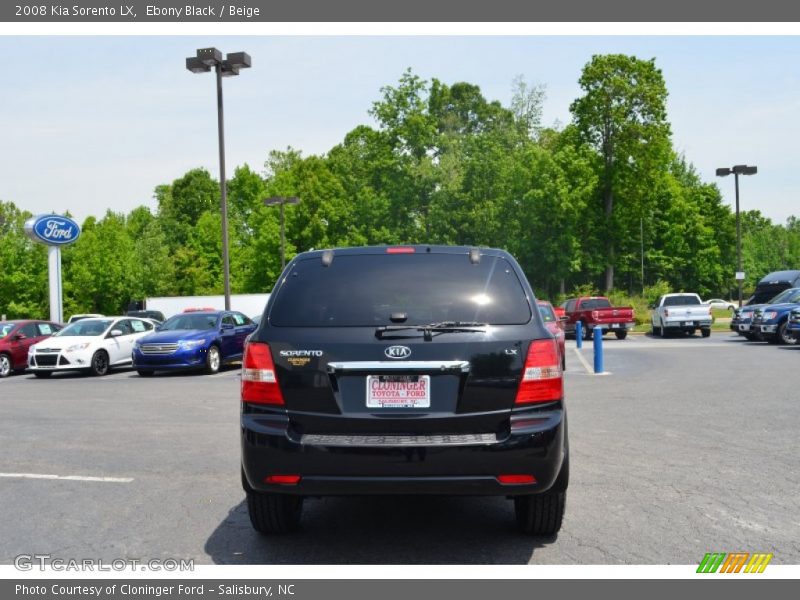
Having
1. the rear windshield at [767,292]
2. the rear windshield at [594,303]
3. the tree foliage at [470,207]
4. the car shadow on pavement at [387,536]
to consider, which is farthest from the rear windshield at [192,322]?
the tree foliage at [470,207]

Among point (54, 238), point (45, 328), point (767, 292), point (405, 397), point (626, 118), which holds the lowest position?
point (45, 328)

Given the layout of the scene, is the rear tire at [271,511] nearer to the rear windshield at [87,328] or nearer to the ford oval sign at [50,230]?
the rear windshield at [87,328]

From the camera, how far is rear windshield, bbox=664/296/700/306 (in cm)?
3338

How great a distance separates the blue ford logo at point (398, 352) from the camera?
4.68 m

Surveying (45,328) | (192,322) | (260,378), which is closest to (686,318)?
(192,322)

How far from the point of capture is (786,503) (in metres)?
5.99

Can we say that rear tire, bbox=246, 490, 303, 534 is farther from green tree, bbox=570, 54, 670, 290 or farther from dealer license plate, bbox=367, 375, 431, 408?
green tree, bbox=570, 54, 670, 290

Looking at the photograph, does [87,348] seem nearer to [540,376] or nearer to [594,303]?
[540,376]

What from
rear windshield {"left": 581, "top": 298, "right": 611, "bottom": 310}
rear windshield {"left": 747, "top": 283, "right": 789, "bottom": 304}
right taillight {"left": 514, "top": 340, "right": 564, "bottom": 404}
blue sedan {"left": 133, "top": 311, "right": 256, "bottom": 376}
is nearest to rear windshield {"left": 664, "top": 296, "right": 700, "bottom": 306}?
rear windshield {"left": 747, "top": 283, "right": 789, "bottom": 304}

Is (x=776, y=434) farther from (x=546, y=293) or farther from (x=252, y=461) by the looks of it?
(x=546, y=293)

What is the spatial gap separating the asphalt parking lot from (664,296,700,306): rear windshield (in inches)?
856

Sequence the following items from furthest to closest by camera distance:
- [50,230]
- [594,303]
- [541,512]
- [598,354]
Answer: [594,303] → [50,230] → [598,354] → [541,512]

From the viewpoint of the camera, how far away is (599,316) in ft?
108

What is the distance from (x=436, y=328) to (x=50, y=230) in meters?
32.1
